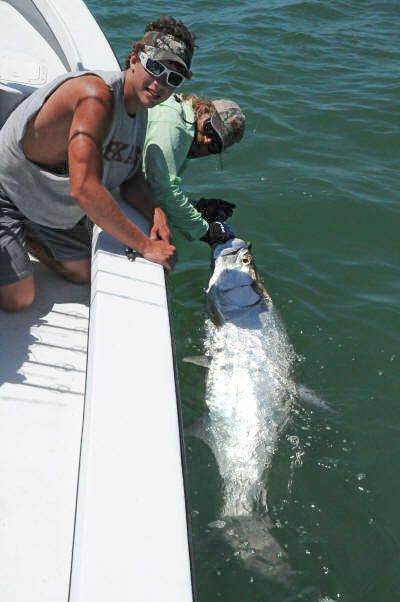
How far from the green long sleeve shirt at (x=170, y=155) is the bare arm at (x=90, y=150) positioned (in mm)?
938

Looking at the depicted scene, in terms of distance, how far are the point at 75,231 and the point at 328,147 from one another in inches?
180

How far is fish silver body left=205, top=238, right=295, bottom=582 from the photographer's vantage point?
3.12m

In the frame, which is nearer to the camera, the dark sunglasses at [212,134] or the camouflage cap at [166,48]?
the camouflage cap at [166,48]

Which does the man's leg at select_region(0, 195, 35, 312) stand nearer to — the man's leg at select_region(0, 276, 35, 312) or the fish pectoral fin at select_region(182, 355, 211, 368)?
the man's leg at select_region(0, 276, 35, 312)

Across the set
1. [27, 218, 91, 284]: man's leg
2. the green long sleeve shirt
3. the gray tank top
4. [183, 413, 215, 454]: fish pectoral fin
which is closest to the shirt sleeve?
the green long sleeve shirt

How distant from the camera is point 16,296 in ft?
9.82

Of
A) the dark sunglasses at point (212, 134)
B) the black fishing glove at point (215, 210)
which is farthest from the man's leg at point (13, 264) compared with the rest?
the black fishing glove at point (215, 210)

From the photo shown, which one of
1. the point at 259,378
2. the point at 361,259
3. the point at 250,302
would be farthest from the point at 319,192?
the point at 259,378

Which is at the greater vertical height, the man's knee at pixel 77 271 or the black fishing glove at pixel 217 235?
the man's knee at pixel 77 271

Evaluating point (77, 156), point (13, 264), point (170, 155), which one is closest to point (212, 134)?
point (170, 155)

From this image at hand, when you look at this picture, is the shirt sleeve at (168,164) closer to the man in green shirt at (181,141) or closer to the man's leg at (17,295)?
the man in green shirt at (181,141)

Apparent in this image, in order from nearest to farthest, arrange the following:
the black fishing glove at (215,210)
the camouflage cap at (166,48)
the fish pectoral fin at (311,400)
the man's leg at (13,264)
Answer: the camouflage cap at (166,48)
the man's leg at (13,264)
the fish pectoral fin at (311,400)
the black fishing glove at (215,210)

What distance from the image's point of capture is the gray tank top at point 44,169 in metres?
2.77

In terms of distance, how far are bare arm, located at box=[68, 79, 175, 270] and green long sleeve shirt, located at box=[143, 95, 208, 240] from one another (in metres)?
0.94
